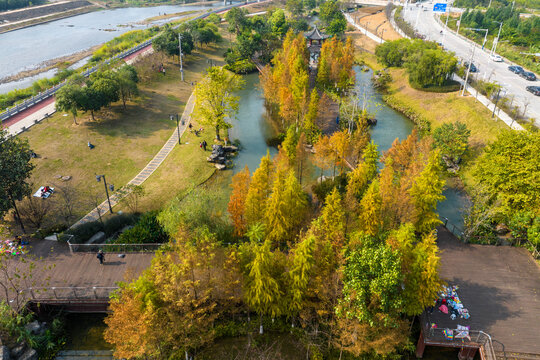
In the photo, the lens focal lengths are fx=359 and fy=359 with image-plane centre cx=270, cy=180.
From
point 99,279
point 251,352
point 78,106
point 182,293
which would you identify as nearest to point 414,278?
point 251,352

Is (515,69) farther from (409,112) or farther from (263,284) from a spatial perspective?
(263,284)

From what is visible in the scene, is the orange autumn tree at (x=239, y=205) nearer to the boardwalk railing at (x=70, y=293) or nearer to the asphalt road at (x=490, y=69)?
the boardwalk railing at (x=70, y=293)

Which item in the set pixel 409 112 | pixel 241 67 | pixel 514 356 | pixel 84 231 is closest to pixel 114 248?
pixel 84 231

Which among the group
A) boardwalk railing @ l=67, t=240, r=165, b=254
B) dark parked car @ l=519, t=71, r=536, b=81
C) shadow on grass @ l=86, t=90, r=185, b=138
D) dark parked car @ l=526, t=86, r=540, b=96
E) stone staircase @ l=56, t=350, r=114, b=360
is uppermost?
dark parked car @ l=519, t=71, r=536, b=81

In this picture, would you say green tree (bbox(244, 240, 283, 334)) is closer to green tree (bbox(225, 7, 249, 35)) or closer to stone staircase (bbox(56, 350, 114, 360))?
stone staircase (bbox(56, 350, 114, 360))

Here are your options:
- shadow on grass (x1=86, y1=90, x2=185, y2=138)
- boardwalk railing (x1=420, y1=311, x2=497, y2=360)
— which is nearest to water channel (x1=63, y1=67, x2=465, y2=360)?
boardwalk railing (x1=420, y1=311, x2=497, y2=360)
